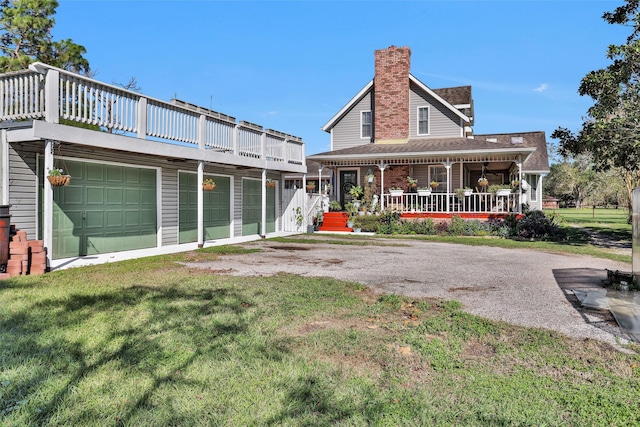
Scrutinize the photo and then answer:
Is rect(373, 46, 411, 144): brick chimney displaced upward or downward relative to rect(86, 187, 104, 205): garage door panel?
upward

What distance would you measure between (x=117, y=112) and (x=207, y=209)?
4991mm

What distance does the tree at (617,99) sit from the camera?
36.2ft

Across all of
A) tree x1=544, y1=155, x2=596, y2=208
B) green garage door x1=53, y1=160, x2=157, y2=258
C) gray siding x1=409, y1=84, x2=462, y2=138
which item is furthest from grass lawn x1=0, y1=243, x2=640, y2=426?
tree x1=544, y1=155, x2=596, y2=208

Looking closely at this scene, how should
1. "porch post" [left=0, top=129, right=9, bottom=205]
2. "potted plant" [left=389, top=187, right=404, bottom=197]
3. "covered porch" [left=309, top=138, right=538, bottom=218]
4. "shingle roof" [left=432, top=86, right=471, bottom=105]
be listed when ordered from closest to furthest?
"porch post" [left=0, top=129, right=9, bottom=205] < "covered porch" [left=309, top=138, right=538, bottom=218] < "potted plant" [left=389, top=187, right=404, bottom=197] < "shingle roof" [left=432, top=86, right=471, bottom=105]

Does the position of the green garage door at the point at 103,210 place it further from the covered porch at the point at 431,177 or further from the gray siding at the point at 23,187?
the covered porch at the point at 431,177

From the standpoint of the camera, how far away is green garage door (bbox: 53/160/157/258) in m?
8.75

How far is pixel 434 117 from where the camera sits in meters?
20.6

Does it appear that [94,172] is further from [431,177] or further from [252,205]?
[431,177]

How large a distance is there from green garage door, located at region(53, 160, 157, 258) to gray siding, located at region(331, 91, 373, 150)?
13.3 meters

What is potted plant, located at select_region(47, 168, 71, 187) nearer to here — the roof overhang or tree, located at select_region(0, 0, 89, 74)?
the roof overhang

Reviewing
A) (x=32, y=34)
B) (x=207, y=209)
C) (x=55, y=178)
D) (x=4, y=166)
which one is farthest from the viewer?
(x=32, y=34)

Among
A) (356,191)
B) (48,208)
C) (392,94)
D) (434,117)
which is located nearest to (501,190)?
(434,117)

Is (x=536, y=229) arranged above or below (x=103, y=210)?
below

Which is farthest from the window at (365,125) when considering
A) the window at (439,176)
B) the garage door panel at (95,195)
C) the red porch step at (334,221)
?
the garage door panel at (95,195)
